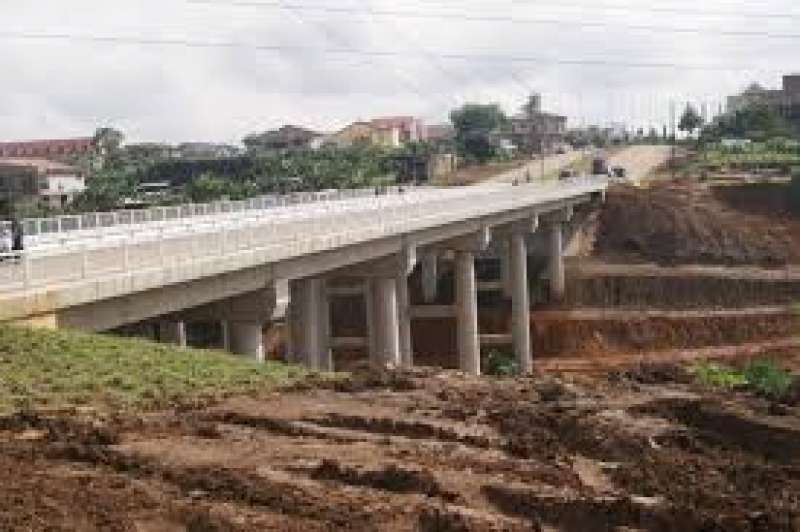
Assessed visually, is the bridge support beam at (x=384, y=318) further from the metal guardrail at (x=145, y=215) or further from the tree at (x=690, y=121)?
the tree at (x=690, y=121)

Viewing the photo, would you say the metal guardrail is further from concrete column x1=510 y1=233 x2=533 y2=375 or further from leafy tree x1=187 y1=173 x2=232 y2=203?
leafy tree x1=187 y1=173 x2=232 y2=203

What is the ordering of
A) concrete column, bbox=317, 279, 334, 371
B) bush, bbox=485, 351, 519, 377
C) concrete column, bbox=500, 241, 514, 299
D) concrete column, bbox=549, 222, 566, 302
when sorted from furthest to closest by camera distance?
concrete column, bbox=549, 222, 566, 302 < concrete column, bbox=500, 241, 514, 299 < bush, bbox=485, 351, 519, 377 < concrete column, bbox=317, 279, 334, 371

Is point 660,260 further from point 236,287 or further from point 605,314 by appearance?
point 236,287

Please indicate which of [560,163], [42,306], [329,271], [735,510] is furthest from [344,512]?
[560,163]

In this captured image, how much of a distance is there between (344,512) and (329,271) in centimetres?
2951

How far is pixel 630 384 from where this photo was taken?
26812mm

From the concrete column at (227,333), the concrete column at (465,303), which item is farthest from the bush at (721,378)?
the concrete column at (465,303)

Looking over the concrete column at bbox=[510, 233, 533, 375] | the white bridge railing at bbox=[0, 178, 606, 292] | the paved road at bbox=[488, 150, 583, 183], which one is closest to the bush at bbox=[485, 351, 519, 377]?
the concrete column at bbox=[510, 233, 533, 375]

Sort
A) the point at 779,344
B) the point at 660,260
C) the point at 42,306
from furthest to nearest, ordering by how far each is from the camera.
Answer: the point at 660,260 → the point at 779,344 → the point at 42,306

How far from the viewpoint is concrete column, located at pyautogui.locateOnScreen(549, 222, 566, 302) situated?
83.3 m

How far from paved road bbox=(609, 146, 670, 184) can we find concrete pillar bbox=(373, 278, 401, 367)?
250ft

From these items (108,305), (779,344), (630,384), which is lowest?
(779,344)

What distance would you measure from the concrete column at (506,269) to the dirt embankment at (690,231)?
9963mm

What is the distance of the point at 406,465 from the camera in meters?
16.4
